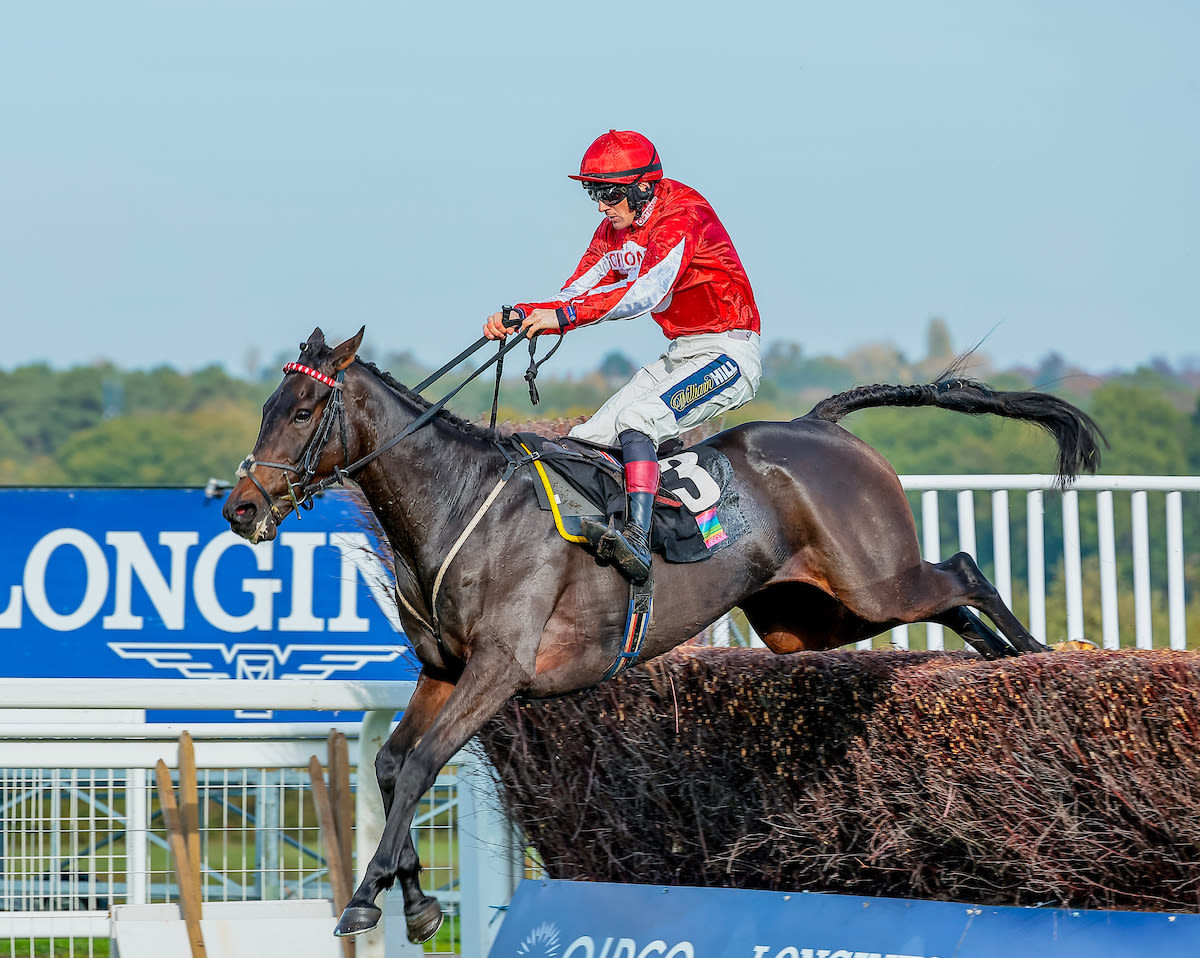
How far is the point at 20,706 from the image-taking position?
Answer: 14.3ft

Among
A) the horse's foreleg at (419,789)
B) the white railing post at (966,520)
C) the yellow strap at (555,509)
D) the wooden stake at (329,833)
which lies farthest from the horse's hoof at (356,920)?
the white railing post at (966,520)

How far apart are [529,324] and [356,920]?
5.48 ft

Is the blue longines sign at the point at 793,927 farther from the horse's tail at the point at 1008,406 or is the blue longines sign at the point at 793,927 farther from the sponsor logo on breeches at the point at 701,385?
the horse's tail at the point at 1008,406

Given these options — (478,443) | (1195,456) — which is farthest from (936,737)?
(1195,456)

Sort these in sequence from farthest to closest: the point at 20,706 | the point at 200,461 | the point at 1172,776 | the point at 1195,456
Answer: the point at 1195,456
the point at 200,461
the point at 20,706
the point at 1172,776

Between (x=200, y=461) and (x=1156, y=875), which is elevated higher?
(x=200, y=461)

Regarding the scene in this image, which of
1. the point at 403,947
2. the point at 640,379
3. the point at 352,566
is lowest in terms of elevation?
the point at 403,947

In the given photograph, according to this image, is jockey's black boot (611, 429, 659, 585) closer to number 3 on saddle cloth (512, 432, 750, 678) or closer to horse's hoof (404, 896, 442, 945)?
number 3 on saddle cloth (512, 432, 750, 678)

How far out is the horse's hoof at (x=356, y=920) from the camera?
12.1 feet

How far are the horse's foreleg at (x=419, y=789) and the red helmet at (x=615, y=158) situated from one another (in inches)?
57.4

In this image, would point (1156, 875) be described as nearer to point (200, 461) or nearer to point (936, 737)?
point (936, 737)

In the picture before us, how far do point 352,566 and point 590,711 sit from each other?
2.68 meters

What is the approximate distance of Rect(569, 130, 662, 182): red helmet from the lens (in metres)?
4.41

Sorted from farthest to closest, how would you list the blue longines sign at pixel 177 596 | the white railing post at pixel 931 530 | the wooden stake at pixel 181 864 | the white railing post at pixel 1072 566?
the blue longines sign at pixel 177 596, the white railing post at pixel 931 530, the white railing post at pixel 1072 566, the wooden stake at pixel 181 864
